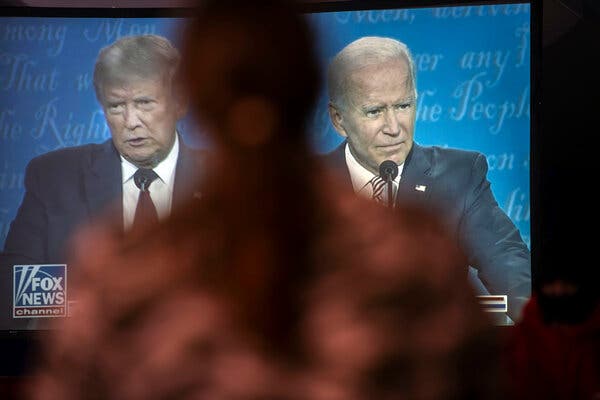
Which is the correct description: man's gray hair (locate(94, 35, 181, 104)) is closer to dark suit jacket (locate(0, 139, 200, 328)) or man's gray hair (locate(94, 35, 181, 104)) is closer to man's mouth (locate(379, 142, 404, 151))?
dark suit jacket (locate(0, 139, 200, 328))

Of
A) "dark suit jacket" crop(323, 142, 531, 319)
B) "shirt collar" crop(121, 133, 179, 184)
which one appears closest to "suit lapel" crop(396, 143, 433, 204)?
"dark suit jacket" crop(323, 142, 531, 319)

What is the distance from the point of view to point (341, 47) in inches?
108

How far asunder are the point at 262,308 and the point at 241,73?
8cm

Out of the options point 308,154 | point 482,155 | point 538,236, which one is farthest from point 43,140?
point 308,154

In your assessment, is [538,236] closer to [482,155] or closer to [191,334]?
[482,155]

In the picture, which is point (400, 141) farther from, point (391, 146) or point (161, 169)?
point (161, 169)

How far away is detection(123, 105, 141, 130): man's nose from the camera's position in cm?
284

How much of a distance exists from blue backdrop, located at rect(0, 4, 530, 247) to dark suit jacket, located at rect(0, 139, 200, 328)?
1.5 inches

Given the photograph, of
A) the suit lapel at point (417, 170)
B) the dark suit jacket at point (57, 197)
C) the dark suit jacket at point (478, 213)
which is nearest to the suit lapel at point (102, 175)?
the dark suit jacket at point (57, 197)

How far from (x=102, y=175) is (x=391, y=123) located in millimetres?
1077

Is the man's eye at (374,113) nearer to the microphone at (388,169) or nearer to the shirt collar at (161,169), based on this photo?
the microphone at (388,169)

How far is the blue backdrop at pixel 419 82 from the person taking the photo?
9.05ft

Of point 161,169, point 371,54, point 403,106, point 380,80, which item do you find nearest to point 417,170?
point 403,106

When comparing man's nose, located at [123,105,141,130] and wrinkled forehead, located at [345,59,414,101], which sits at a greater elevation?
wrinkled forehead, located at [345,59,414,101]
